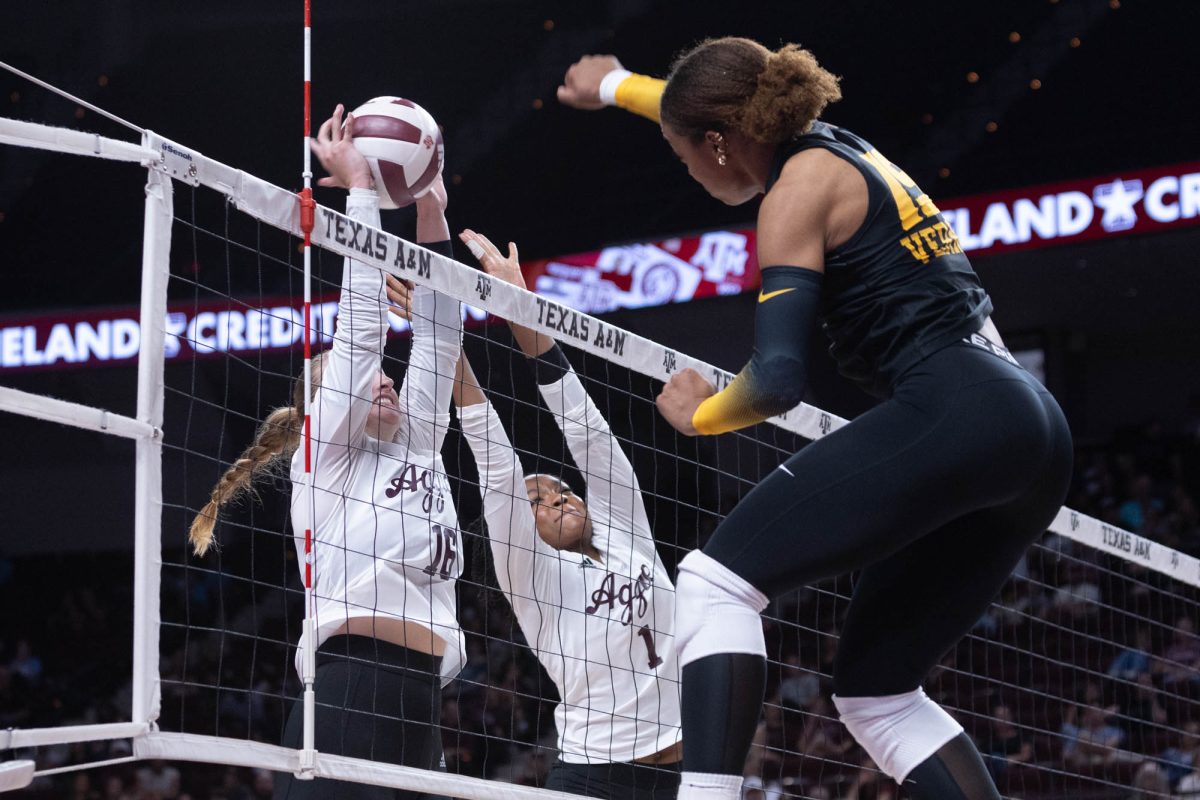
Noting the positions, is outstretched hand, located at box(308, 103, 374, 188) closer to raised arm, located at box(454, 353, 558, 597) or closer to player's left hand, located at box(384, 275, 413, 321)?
player's left hand, located at box(384, 275, 413, 321)

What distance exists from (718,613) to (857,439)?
1.35 feet

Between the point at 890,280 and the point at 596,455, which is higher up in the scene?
the point at 596,455

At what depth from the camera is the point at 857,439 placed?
→ 102 inches

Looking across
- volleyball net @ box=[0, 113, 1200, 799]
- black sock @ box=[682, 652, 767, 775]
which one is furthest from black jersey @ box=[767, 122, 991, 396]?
volleyball net @ box=[0, 113, 1200, 799]

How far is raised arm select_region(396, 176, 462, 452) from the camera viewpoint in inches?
169

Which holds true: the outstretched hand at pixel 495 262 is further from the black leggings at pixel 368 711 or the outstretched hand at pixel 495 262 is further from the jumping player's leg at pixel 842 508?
the jumping player's leg at pixel 842 508

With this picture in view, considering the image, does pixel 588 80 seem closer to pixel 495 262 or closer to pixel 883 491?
pixel 883 491

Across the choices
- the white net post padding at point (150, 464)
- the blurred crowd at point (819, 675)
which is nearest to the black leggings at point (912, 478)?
the white net post padding at point (150, 464)

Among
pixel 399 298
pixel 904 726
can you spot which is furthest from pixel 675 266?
pixel 904 726

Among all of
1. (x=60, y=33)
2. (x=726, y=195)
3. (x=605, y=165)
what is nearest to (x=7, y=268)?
(x=60, y=33)

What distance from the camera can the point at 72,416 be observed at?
296cm

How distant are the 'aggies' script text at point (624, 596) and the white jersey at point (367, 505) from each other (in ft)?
2.62

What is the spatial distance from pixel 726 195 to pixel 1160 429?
1447 cm

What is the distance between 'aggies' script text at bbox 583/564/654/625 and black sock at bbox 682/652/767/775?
7.10 feet
